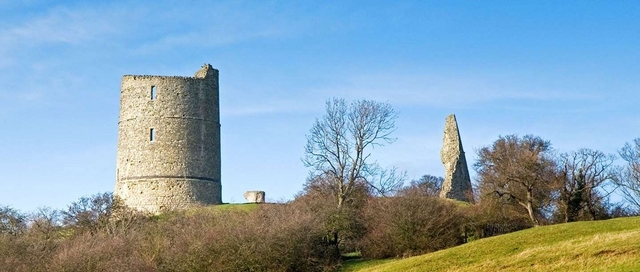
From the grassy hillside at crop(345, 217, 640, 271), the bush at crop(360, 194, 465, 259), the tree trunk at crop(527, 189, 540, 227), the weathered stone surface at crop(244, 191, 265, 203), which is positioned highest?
the weathered stone surface at crop(244, 191, 265, 203)

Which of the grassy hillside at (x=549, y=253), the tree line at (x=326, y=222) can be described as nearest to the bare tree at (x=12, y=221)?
the tree line at (x=326, y=222)

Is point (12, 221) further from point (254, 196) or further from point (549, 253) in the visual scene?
point (549, 253)

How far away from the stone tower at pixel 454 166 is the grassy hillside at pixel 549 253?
45.0ft

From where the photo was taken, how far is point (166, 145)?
158ft

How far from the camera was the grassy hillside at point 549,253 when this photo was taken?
26.1 m

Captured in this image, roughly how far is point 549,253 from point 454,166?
72.4ft

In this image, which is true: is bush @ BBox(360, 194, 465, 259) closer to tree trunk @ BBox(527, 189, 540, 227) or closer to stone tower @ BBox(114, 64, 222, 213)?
tree trunk @ BBox(527, 189, 540, 227)

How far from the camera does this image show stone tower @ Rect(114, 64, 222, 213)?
158ft

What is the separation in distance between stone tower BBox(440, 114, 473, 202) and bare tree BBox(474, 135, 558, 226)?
81.7 inches

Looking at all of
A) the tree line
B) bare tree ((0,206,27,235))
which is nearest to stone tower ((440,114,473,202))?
the tree line

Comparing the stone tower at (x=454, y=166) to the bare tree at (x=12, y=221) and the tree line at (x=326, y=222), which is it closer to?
the tree line at (x=326, y=222)

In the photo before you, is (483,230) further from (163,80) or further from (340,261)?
(163,80)

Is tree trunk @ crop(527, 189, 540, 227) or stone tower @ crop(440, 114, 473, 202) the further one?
stone tower @ crop(440, 114, 473, 202)

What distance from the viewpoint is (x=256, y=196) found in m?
57.6
